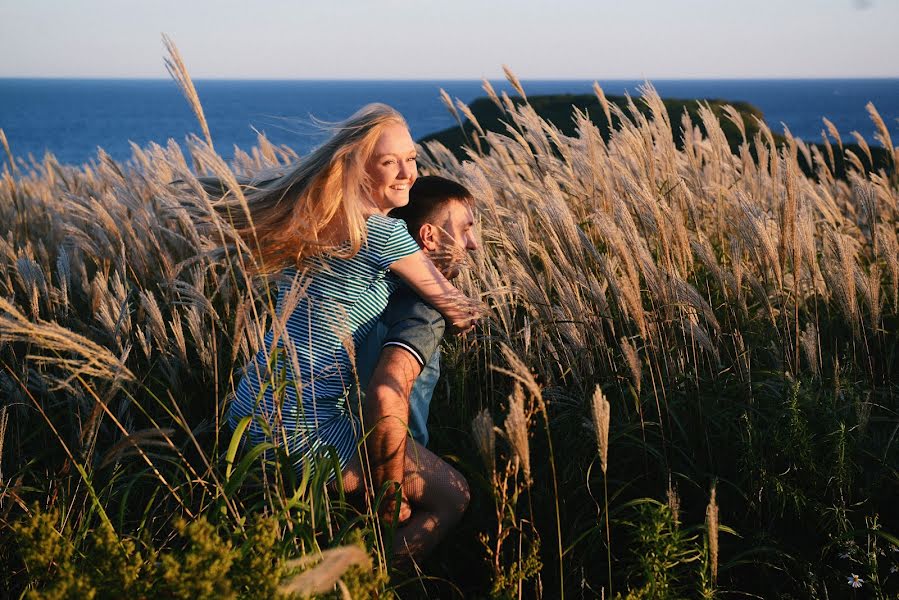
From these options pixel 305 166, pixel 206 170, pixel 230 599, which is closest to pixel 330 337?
pixel 305 166

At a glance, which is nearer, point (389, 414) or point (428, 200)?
point (389, 414)

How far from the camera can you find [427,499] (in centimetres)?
221

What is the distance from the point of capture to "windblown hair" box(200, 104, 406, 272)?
7.66ft

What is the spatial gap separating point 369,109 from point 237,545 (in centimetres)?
150

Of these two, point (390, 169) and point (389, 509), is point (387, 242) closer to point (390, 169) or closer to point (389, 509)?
point (390, 169)

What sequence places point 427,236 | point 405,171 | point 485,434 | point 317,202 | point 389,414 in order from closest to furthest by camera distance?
point 485,434 < point 389,414 < point 317,202 < point 405,171 < point 427,236

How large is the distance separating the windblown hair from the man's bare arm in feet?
1.26

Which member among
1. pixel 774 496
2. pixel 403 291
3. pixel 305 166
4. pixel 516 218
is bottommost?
pixel 774 496

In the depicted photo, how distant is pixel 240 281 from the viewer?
3.76 meters

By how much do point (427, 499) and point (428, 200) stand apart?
43.9 inches

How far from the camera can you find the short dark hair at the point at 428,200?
273 cm

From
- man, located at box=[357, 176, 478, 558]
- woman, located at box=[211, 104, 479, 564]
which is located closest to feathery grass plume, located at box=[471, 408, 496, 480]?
man, located at box=[357, 176, 478, 558]

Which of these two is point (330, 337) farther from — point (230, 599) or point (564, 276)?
point (230, 599)

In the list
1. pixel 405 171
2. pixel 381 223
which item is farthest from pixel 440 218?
pixel 381 223
